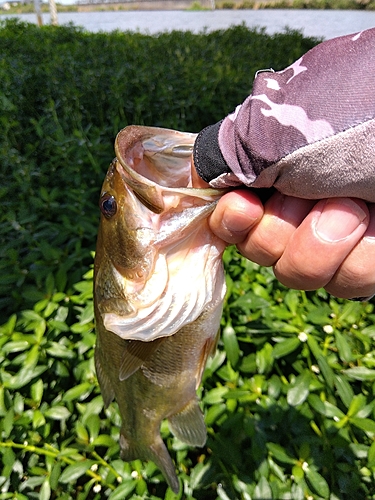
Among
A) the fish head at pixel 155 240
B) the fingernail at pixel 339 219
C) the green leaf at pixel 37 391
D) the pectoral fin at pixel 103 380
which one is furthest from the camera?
the green leaf at pixel 37 391

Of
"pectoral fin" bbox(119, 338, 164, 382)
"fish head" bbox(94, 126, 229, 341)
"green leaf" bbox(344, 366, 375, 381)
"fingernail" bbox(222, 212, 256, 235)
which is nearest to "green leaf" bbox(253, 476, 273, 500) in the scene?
"green leaf" bbox(344, 366, 375, 381)

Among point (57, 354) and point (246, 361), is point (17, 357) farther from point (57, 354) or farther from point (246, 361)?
point (246, 361)

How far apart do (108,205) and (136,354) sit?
55 cm

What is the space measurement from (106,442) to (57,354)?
55 centimetres

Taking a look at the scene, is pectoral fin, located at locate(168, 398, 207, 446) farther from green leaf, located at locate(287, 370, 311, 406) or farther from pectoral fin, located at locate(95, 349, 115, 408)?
green leaf, located at locate(287, 370, 311, 406)

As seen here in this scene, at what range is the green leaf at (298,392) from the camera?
82.2 inches

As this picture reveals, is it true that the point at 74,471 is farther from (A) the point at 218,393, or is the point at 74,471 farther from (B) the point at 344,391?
(B) the point at 344,391

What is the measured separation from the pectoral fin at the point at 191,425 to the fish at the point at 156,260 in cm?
30

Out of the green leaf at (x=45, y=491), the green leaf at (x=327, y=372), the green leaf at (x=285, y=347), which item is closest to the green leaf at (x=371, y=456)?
the green leaf at (x=327, y=372)

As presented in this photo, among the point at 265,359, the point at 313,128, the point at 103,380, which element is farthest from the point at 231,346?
the point at 313,128

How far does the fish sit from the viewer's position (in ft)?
3.97

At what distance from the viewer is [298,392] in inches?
83.0

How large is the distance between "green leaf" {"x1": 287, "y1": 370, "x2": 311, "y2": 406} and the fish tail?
66cm

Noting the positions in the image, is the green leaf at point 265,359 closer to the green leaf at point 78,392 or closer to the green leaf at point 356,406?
the green leaf at point 356,406
